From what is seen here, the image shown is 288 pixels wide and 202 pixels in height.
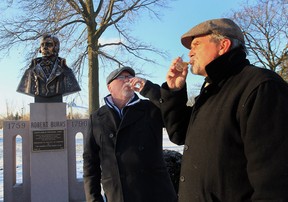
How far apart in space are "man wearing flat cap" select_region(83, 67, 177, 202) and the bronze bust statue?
3544 millimetres

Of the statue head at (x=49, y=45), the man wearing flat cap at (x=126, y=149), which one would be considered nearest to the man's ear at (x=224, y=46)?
the man wearing flat cap at (x=126, y=149)

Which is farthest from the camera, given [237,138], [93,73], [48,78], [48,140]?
[93,73]

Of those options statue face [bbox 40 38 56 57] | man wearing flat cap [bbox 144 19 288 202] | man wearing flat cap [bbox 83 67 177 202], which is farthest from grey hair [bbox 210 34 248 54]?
statue face [bbox 40 38 56 57]

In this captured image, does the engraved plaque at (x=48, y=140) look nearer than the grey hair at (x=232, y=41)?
No

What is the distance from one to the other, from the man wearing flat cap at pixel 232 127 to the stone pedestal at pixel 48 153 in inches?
181

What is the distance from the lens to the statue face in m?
6.28

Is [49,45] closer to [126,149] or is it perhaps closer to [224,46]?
[126,149]

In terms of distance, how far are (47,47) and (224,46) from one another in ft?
16.7

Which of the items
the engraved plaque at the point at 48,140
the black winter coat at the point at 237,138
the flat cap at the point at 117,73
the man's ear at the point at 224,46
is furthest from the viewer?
the engraved plaque at the point at 48,140

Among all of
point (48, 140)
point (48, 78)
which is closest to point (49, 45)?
point (48, 78)

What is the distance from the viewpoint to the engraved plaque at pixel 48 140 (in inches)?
238

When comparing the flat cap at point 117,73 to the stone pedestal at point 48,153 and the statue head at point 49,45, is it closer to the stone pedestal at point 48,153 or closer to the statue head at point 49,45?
the stone pedestal at point 48,153

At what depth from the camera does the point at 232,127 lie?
1.55 m

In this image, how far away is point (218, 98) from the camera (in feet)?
5.50
